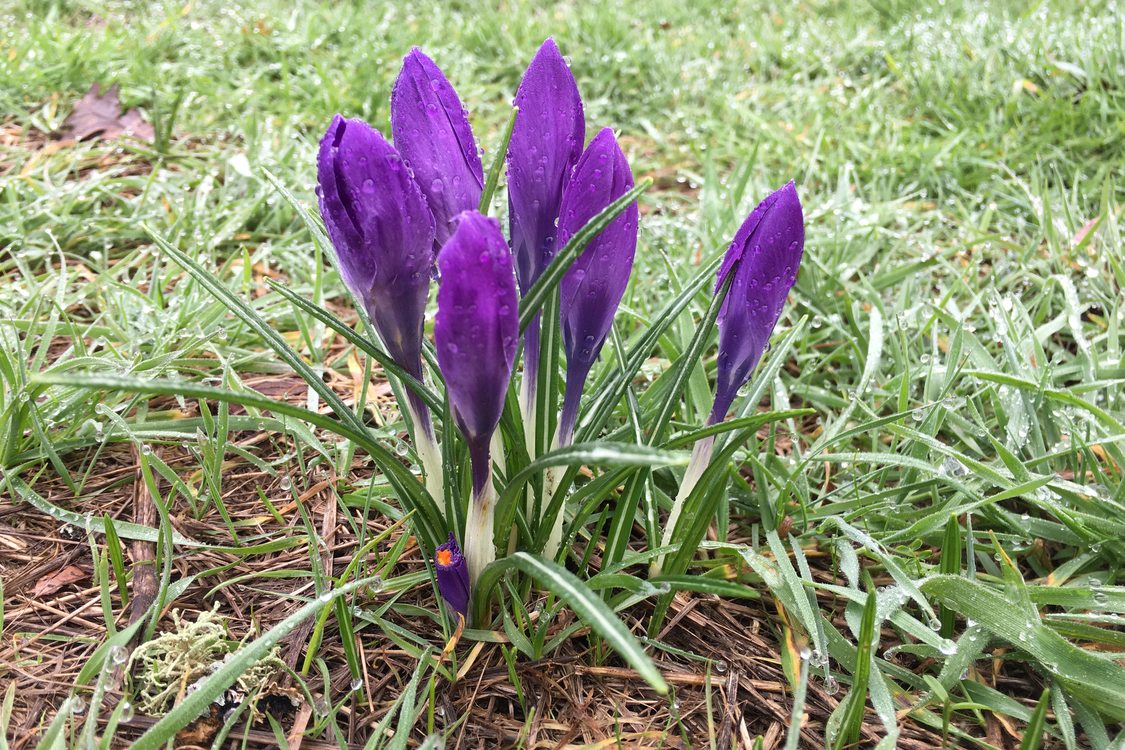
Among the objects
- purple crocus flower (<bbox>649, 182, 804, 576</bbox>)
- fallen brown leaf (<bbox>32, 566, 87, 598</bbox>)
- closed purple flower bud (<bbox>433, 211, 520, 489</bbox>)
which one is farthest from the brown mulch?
closed purple flower bud (<bbox>433, 211, 520, 489</bbox>)

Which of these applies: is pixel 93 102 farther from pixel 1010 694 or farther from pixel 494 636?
pixel 1010 694

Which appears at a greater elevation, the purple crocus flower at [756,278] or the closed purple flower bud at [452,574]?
the purple crocus flower at [756,278]

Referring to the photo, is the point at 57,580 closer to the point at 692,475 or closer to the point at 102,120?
the point at 692,475

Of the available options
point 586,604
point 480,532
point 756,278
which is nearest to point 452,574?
point 480,532

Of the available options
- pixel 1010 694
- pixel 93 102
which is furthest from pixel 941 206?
pixel 93 102

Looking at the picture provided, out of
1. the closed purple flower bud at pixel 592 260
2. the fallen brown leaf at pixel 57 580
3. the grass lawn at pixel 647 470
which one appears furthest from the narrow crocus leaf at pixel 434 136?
the fallen brown leaf at pixel 57 580

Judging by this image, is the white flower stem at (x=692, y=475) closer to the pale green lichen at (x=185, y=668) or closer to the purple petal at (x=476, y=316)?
the purple petal at (x=476, y=316)

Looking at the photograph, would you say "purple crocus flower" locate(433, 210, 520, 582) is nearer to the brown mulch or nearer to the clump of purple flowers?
the clump of purple flowers
